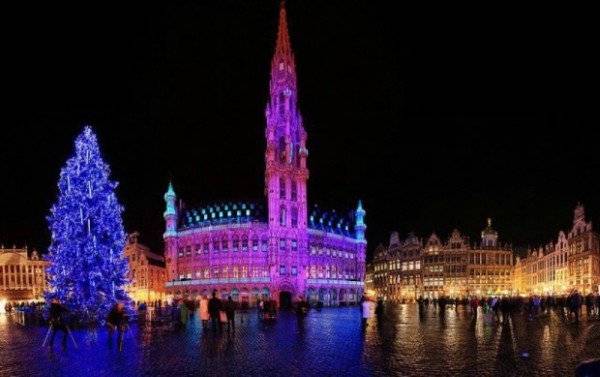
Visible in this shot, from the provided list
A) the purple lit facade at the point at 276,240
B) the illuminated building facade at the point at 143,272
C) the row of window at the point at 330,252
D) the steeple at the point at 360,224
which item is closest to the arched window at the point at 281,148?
the purple lit facade at the point at 276,240

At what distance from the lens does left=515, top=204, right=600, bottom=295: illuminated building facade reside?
95.6 meters

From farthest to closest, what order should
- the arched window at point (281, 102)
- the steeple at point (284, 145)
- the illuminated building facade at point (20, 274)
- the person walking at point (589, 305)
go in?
the illuminated building facade at point (20, 274) → the arched window at point (281, 102) → the steeple at point (284, 145) → the person walking at point (589, 305)

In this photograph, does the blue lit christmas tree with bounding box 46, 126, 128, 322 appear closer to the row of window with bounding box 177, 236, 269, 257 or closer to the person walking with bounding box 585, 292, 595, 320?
the person walking with bounding box 585, 292, 595, 320

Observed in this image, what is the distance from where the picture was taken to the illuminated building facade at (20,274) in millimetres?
135875

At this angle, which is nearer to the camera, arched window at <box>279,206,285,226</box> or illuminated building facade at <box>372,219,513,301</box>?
arched window at <box>279,206,285,226</box>

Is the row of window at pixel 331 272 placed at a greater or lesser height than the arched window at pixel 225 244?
lesser

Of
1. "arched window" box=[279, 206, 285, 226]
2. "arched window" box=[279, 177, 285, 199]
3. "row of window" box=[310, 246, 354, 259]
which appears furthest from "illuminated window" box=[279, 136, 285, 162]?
"row of window" box=[310, 246, 354, 259]

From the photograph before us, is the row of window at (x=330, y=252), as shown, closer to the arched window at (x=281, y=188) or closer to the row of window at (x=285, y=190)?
the row of window at (x=285, y=190)

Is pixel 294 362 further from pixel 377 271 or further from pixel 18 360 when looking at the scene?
pixel 377 271

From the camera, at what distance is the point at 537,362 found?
15.5m

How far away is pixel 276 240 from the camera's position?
95375mm

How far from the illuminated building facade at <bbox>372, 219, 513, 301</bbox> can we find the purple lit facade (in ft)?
105

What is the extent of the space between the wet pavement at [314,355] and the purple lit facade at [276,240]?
2701 inches

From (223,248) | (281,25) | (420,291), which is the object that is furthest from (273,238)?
(420,291)
